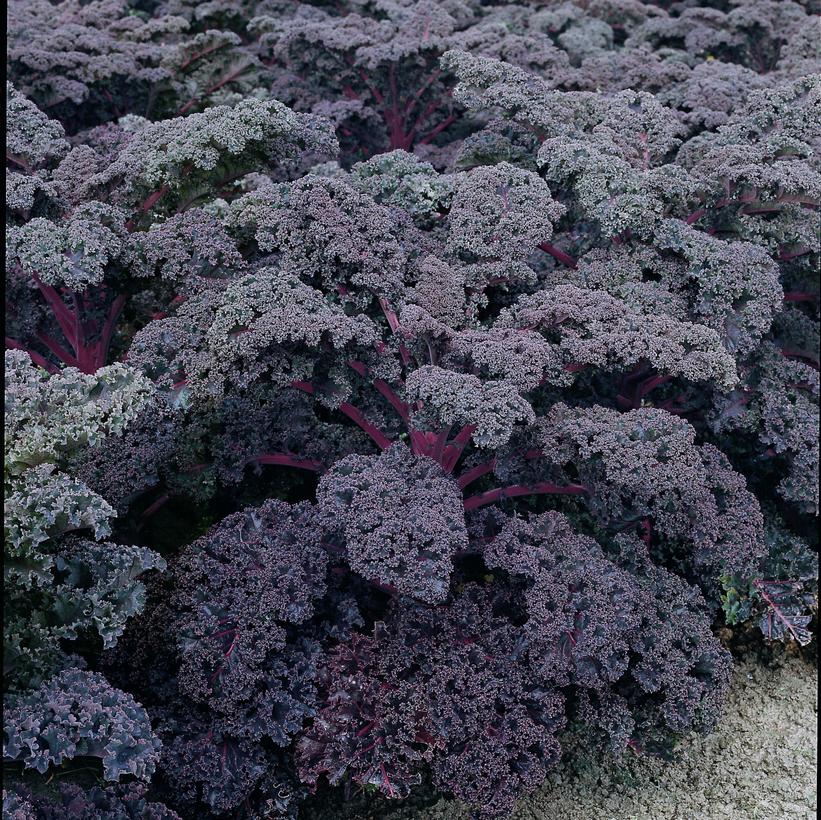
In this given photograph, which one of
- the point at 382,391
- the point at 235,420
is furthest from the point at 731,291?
the point at 235,420

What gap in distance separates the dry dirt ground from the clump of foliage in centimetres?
26

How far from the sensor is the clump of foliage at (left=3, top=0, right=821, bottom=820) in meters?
3.13

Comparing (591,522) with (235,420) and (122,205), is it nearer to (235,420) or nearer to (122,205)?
(235,420)

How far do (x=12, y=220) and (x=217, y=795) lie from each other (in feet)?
8.79

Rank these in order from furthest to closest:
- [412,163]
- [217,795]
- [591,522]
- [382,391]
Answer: [412,163] < [591,522] < [382,391] < [217,795]

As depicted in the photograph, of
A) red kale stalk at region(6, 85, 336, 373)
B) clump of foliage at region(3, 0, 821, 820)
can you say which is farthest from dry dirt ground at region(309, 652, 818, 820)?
red kale stalk at region(6, 85, 336, 373)

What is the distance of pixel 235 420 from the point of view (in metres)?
3.81

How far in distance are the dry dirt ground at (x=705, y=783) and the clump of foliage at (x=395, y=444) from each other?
256 mm

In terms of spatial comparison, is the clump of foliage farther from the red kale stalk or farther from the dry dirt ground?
the dry dirt ground

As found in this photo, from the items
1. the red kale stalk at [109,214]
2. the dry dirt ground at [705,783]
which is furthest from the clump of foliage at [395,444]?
the dry dirt ground at [705,783]

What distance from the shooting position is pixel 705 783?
3.83m

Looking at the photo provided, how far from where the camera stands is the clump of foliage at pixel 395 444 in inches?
123

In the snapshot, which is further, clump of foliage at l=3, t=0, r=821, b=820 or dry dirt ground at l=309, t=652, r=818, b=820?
dry dirt ground at l=309, t=652, r=818, b=820

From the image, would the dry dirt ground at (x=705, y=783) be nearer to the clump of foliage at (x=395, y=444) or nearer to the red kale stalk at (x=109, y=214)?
the clump of foliage at (x=395, y=444)
